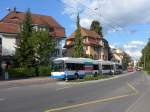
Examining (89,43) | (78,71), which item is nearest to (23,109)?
(78,71)

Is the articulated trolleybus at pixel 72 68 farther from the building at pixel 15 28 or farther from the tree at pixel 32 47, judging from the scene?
the building at pixel 15 28

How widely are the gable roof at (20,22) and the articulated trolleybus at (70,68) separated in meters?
22.3

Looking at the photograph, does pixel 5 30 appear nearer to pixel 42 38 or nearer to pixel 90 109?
pixel 42 38

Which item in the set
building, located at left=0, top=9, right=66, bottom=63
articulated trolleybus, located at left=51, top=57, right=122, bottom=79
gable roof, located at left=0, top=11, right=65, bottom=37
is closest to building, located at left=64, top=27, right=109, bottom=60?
gable roof, located at left=0, top=11, right=65, bottom=37

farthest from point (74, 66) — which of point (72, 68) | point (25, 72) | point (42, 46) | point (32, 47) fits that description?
point (42, 46)

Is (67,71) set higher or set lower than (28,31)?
lower

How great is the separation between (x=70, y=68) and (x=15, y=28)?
2910cm

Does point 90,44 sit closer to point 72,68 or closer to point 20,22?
point 20,22

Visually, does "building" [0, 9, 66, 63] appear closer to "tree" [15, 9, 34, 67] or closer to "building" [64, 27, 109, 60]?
"tree" [15, 9, 34, 67]

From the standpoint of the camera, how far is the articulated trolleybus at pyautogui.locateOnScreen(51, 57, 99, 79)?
157ft

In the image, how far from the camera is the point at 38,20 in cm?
8231

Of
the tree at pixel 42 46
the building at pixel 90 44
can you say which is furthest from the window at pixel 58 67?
the building at pixel 90 44

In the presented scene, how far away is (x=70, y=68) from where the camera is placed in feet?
163

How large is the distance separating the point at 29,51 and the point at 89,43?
52.4m
